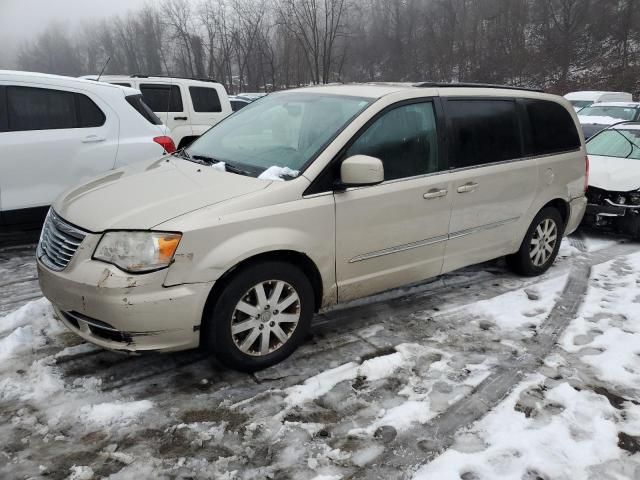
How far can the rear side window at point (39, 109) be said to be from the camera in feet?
17.2

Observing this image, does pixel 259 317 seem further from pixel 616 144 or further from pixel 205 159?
pixel 616 144

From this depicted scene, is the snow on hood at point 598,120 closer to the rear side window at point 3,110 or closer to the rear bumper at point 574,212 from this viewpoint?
the rear bumper at point 574,212

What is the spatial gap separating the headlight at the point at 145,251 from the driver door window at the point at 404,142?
4.48 ft

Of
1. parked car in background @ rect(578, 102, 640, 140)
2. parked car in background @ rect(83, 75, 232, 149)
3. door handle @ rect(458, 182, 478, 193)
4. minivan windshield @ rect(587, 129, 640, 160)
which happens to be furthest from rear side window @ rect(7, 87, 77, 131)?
parked car in background @ rect(578, 102, 640, 140)

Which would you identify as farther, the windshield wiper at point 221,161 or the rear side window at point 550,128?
the rear side window at point 550,128

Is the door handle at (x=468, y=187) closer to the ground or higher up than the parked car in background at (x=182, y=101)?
closer to the ground

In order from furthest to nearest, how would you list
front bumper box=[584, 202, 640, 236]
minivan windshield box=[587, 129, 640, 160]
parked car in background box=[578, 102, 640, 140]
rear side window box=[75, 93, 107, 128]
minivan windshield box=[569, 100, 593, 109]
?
minivan windshield box=[569, 100, 593, 109] → parked car in background box=[578, 102, 640, 140] → minivan windshield box=[587, 129, 640, 160] → front bumper box=[584, 202, 640, 236] → rear side window box=[75, 93, 107, 128]

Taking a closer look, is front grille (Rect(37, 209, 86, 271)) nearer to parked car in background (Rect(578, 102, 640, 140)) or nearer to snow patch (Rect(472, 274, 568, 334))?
snow patch (Rect(472, 274, 568, 334))

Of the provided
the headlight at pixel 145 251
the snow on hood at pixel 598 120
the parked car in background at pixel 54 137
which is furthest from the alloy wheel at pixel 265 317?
the snow on hood at pixel 598 120

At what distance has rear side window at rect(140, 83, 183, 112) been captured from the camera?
10.2 meters

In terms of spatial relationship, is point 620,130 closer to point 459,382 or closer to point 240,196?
point 459,382

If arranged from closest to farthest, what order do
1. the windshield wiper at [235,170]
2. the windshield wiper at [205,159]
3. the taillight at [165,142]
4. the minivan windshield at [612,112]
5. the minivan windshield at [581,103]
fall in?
the windshield wiper at [235,170] → the windshield wiper at [205,159] → the taillight at [165,142] → the minivan windshield at [612,112] → the minivan windshield at [581,103]

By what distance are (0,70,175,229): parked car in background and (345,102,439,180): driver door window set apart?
10.4 ft

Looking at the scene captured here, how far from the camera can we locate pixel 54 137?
5.37m
